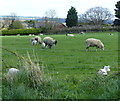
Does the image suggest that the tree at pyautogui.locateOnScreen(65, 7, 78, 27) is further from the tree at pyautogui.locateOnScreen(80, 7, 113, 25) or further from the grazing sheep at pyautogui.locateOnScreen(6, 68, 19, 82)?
the grazing sheep at pyautogui.locateOnScreen(6, 68, 19, 82)

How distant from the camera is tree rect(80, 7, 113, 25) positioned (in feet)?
265

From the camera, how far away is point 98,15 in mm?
80938

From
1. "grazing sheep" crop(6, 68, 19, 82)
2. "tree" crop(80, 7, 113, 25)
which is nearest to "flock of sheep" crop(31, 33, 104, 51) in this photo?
"grazing sheep" crop(6, 68, 19, 82)

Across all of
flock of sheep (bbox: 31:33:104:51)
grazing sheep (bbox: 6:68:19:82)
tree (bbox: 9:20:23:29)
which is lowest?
tree (bbox: 9:20:23:29)

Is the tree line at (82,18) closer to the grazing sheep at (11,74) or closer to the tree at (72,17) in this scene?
the tree at (72,17)

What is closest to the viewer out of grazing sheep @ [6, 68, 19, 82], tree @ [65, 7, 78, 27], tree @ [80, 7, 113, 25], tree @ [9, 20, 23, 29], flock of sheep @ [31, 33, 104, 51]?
grazing sheep @ [6, 68, 19, 82]

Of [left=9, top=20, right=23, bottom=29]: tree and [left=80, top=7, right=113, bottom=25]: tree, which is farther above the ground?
[left=80, top=7, right=113, bottom=25]: tree

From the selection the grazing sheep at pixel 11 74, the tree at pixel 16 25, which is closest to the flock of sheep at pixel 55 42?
the grazing sheep at pixel 11 74

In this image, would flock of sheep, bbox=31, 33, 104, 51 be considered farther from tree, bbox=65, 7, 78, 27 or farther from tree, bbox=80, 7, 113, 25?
tree, bbox=80, 7, 113, 25

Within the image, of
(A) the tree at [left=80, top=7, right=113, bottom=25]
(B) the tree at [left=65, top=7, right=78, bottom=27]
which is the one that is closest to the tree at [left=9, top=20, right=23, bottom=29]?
(B) the tree at [left=65, top=7, right=78, bottom=27]

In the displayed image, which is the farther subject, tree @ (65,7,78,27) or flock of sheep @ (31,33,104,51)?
tree @ (65,7,78,27)

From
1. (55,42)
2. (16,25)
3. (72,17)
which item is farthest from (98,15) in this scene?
(55,42)

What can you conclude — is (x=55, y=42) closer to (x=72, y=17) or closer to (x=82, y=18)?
(x=72, y=17)

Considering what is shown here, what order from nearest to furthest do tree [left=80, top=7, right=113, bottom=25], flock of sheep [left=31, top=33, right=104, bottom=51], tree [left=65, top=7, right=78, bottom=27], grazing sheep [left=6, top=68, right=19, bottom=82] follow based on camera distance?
grazing sheep [left=6, top=68, right=19, bottom=82], flock of sheep [left=31, top=33, right=104, bottom=51], tree [left=65, top=7, right=78, bottom=27], tree [left=80, top=7, right=113, bottom=25]
